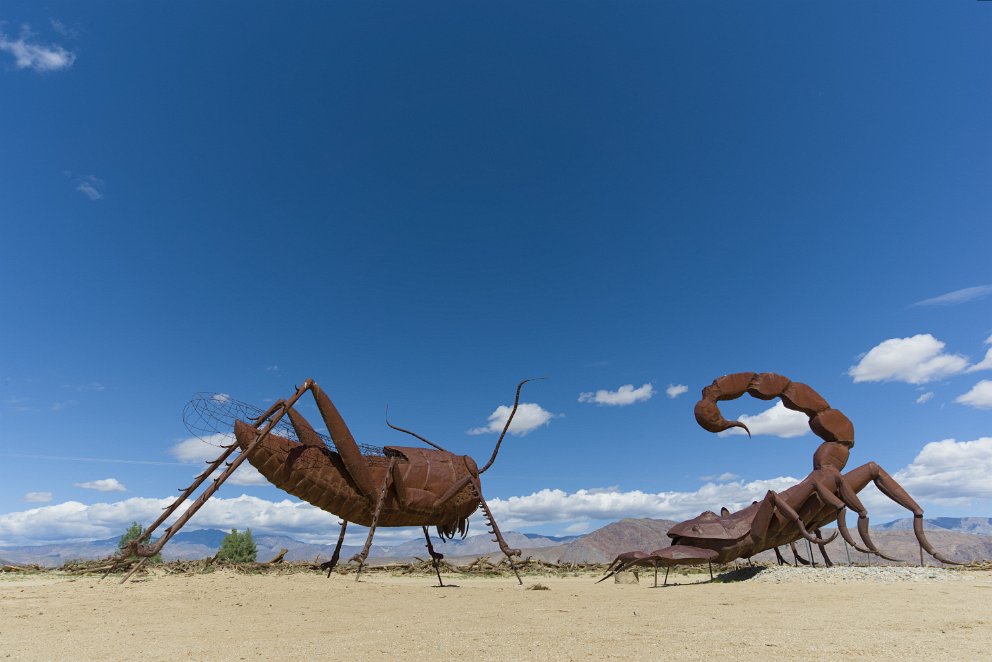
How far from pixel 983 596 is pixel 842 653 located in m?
6.08

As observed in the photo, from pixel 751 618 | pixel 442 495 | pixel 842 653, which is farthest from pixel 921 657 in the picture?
pixel 442 495

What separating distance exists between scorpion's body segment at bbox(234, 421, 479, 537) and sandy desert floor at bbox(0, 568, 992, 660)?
187 cm

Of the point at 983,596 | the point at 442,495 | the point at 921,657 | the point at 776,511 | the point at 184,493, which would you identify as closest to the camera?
the point at 921,657

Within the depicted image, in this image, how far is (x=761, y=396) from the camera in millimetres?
13758

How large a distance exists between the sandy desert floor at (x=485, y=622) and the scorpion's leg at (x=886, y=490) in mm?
1829

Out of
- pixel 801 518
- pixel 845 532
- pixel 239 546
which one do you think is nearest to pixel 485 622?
pixel 845 532

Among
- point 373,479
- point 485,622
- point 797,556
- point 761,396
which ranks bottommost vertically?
point 485,622

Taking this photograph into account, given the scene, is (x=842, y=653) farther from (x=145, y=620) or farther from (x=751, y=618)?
(x=145, y=620)

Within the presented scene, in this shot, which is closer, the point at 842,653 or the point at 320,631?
the point at 842,653

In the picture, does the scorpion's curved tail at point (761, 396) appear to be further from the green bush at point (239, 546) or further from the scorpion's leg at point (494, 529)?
the green bush at point (239, 546)

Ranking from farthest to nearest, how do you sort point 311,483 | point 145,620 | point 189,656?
point 311,483 → point 145,620 → point 189,656

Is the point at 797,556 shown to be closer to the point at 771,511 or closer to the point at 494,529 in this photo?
the point at 771,511

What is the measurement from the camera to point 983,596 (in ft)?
26.0

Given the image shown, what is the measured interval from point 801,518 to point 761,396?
3.23m
